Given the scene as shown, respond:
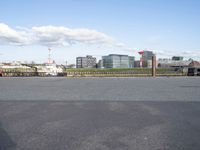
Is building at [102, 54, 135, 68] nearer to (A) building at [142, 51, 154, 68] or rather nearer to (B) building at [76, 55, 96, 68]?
(A) building at [142, 51, 154, 68]

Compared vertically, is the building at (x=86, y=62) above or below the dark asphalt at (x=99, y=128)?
above

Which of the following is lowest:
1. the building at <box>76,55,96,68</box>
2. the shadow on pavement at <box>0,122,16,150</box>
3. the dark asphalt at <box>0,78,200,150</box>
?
the dark asphalt at <box>0,78,200,150</box>

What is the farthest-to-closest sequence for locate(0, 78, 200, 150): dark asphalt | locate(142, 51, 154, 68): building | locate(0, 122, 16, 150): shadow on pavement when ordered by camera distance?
locate(142, 51, 154, 68): building
locate(0, 78, 200, 150): dark asphalt
locate(0, 122, 16, 150): shadow on pavement

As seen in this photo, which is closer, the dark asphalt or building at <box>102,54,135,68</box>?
the dark asphalt

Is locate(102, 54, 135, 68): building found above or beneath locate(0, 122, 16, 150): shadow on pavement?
above

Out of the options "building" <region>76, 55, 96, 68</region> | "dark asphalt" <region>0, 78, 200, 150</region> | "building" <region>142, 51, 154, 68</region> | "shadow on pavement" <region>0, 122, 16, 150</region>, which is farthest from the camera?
"building" <region>76, 55, 96, 68</region>

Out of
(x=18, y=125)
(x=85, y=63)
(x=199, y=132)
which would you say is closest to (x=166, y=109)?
(x=199, y=132)

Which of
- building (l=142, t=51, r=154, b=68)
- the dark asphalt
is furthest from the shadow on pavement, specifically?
building (l=142, t=51, r=154, b=68)

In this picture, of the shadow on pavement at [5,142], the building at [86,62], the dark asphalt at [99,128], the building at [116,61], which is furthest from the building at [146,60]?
the shadow on pavement at [5,142]

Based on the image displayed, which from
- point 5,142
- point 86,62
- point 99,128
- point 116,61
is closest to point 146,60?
point 116,61

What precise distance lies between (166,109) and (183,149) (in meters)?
3.94

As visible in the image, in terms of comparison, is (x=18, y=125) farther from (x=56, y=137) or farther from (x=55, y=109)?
(x=55, y=109)

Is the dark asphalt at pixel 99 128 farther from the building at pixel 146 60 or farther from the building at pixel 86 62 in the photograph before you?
the building at pixel 86 62

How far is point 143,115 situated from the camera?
685 centimetres
